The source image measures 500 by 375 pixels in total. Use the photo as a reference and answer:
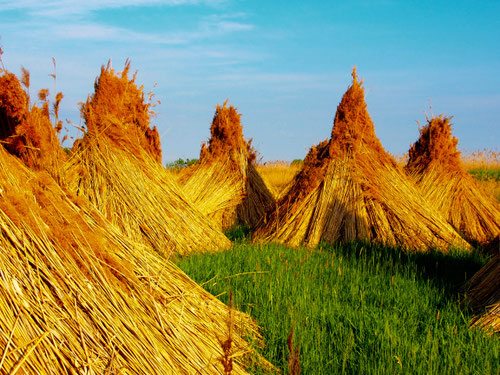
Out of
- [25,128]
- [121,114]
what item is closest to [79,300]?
[25,128]

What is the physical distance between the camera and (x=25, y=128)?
11.1ft

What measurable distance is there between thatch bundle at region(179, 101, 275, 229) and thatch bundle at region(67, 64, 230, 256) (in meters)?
2.33

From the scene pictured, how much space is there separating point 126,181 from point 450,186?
5831 millimetres

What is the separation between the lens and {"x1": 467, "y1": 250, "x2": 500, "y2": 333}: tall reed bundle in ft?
12.9

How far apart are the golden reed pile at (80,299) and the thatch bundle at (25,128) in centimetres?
20

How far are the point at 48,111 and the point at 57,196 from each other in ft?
2.92

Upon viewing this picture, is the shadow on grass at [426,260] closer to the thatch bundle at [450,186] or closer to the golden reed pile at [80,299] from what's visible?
the thatch bundle at [450,186]

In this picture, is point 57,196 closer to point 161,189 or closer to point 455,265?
point 161,189

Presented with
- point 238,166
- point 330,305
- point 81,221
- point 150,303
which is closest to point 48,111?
point 81,221

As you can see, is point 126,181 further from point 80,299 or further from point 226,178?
point 80,299

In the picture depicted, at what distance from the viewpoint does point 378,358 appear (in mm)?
3572

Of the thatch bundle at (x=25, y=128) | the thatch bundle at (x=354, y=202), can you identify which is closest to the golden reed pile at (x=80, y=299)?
the thatch bundle at (x=25, y=128)

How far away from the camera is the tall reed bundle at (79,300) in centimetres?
242

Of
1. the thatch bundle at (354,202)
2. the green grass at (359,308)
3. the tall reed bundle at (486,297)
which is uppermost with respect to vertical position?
the thatch bundle at (354,202)
